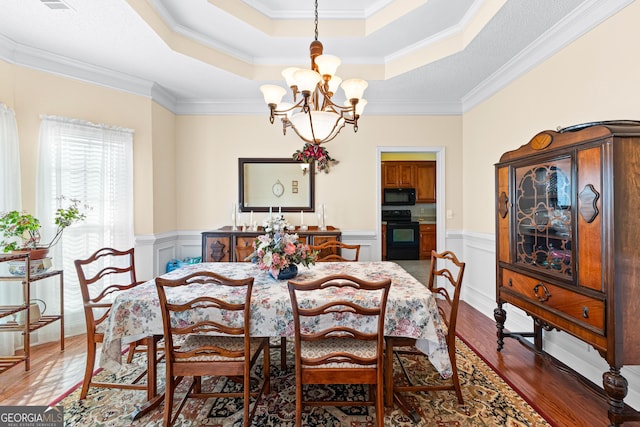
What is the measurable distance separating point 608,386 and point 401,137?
10.5 ft

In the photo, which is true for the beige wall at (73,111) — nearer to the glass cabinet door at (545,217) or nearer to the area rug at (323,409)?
the area rug at (323,409)

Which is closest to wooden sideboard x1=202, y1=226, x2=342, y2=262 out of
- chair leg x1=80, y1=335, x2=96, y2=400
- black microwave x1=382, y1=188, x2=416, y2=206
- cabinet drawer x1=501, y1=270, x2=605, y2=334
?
chair leg x1=80, y1=335, x2=96, y2=400

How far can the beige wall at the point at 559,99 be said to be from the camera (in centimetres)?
186

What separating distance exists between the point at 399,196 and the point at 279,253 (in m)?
5.27

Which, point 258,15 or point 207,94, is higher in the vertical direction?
point 258,15

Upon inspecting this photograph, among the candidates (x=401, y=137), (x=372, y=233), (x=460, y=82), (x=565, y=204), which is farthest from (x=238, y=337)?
(x=460, y=82)

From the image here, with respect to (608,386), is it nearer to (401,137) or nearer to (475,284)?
(475,284)

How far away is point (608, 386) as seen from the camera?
1.52 metres

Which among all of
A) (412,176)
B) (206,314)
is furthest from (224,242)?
(412,176)

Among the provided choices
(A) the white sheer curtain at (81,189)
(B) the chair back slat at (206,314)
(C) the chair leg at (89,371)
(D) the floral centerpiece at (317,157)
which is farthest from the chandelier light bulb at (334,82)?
(A) the white sheer curtain at (81,189)

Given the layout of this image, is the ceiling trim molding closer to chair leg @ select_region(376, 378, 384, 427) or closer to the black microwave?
chair leg @ select_region(376, 378, 384, 427)

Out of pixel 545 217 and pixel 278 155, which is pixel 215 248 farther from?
pixel 545 217

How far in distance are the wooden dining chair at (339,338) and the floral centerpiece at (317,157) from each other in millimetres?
2446

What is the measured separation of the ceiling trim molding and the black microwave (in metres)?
3.37
